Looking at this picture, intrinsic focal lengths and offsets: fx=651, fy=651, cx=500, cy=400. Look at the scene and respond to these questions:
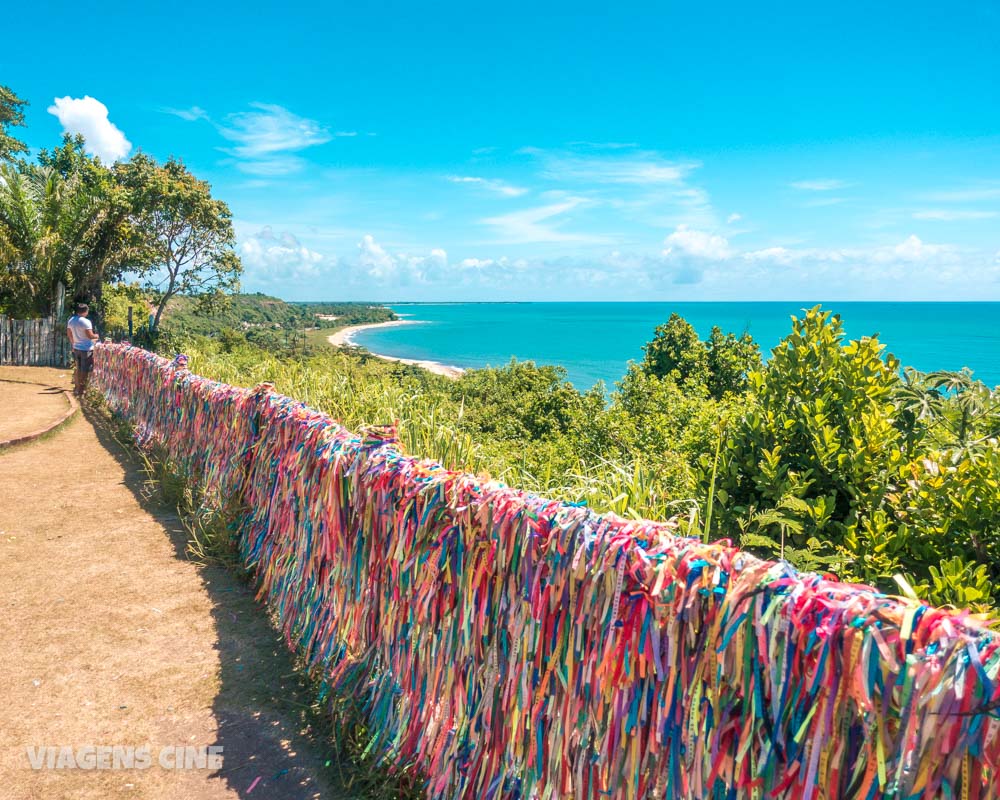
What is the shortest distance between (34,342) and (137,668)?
60.6 ft

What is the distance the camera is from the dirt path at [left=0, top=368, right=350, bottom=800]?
2.86 meters

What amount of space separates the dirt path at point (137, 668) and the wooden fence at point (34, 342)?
1492cm

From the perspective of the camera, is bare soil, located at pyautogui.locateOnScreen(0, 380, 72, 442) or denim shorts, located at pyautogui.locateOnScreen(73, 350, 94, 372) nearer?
bare soil, located at pyautogui.locateOnScreen(0, 380, 72, 442)

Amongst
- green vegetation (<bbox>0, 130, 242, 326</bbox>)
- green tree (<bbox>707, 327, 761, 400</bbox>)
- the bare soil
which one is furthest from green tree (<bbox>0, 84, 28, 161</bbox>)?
green tree (<bbox>707, 327, 761, 400</bbox>)

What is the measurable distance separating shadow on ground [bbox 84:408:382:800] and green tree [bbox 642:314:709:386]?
32.7 feet

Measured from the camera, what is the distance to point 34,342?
18.2 metres

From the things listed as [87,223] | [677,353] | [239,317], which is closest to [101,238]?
[87,223]

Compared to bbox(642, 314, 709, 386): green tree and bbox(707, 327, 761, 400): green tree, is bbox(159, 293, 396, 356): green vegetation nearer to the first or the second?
bbox(642, 314, 709, 386): green tree

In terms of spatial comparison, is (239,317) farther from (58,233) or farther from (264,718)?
(264,718)

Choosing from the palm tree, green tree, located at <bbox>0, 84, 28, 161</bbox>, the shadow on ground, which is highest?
green tree, located at <bbox>0, 84, 28, 161</bbox>

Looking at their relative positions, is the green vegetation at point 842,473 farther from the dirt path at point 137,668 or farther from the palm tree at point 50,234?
the palm tree at point 50,234

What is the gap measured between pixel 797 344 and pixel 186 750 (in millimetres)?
3523

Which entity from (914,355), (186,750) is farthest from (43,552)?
(914,355)

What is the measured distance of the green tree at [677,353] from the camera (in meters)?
13.5
